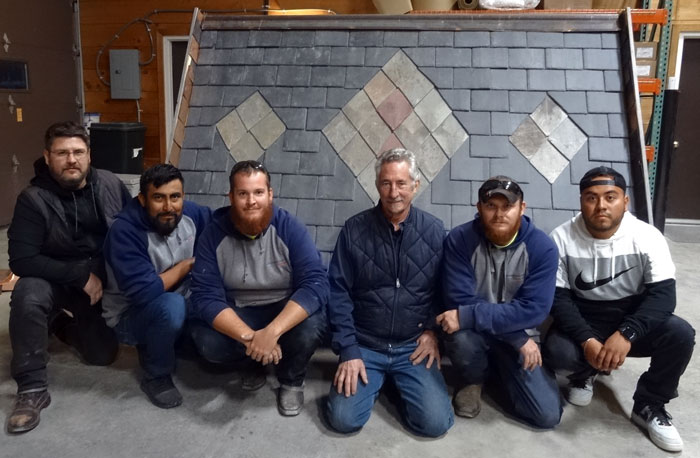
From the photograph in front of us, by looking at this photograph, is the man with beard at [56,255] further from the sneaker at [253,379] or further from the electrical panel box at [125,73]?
the electrical panel box at [125,73]

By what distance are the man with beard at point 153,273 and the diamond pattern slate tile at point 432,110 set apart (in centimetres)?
126

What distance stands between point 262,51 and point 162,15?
339cm

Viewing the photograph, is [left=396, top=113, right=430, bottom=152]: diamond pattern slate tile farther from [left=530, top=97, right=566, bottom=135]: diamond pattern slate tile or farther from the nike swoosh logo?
the nike swoosh logo

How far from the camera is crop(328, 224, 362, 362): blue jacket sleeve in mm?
2094

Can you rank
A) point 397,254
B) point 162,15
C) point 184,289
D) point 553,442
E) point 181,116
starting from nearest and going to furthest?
point 553,442
point 397,254
point 184,289
point 181,116
point 162,15

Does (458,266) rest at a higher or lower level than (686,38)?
lower

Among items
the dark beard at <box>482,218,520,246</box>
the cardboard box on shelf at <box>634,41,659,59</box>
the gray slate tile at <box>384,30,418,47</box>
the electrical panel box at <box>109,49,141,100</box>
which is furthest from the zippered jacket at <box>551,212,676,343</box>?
the electrical panel box at <box>109,49,141,100</box>

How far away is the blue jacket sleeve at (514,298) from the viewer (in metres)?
2.02

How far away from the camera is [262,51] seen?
3.07 meters

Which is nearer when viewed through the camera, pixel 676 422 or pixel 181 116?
pixel 676 422

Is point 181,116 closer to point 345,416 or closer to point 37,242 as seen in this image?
point 37,242

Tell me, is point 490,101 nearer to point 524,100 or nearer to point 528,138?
point 524,100

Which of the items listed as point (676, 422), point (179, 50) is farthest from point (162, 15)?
point (676, 422)

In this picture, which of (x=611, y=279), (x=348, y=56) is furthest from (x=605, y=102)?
(x=348, y=56)
